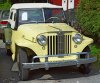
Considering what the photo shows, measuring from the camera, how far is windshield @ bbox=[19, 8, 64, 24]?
10642 millimetres

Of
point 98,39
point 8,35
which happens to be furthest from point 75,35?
point 98,39

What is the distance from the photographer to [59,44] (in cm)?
927

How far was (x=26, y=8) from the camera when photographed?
35.7 ft

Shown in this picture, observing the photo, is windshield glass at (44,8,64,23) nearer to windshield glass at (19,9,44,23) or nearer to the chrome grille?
windshield glass at (19,9,44,23)

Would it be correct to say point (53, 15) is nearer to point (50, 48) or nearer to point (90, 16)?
point (50, 48)

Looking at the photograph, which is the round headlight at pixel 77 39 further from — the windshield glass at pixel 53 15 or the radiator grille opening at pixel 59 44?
the windshield glass at pixel 53 15

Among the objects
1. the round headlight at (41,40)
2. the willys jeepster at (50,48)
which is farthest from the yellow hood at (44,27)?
the round headlight at (41,40)

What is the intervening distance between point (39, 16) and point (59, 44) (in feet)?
5.76

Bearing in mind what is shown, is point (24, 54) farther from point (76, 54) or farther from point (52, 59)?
point (76, 54)

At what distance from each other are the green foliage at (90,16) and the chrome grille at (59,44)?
3469 mm

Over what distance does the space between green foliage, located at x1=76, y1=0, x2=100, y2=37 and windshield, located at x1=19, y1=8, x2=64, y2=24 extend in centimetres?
228

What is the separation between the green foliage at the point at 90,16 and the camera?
12855 millimetres

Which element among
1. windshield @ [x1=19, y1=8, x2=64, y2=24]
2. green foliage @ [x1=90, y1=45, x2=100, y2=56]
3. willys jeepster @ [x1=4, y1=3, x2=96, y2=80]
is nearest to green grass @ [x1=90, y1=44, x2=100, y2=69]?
green foliage @ [x1=90, y1=45, x2=100, y2=56]

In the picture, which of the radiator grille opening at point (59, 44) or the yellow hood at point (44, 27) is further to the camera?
the yellow hood at point (44, 27)
